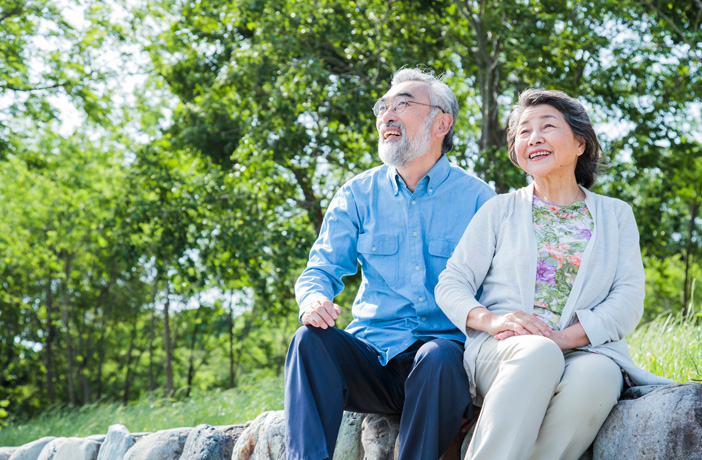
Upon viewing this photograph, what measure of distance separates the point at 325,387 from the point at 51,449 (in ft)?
8.03

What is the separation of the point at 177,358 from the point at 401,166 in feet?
59.4

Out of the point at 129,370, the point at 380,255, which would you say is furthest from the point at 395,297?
the point at 129,370

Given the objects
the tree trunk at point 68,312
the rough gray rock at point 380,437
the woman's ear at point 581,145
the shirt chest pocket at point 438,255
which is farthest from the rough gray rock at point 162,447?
the tree trunk at point 68,312

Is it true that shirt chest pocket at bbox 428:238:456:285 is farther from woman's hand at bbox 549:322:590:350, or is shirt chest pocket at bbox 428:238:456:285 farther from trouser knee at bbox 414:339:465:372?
woman's hand at bbox 549:322:590:350

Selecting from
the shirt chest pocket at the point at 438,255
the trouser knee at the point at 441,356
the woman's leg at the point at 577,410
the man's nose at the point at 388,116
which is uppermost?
the man's nose at the point at 388,116

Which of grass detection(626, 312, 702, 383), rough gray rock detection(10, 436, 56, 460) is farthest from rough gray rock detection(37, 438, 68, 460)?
grass detection(626, 312, 702, 383)

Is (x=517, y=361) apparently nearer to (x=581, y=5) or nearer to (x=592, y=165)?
(x=592, y=165)

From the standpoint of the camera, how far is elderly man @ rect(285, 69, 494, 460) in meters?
2.22

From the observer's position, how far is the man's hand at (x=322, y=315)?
7.66 ft

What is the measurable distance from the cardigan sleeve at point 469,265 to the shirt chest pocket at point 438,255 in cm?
25

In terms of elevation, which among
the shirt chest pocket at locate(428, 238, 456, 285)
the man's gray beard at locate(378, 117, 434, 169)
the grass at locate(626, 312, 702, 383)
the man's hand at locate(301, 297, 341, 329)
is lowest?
the grass at locate(626, 312, 702, 383)

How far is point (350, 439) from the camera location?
282 cm

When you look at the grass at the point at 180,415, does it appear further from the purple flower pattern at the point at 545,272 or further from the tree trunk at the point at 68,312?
the tree trunk at the point at 68,312

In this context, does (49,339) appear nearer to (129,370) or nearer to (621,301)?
(129,370)
